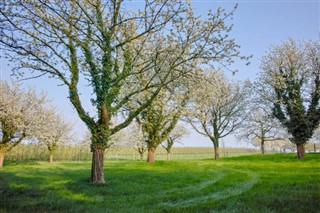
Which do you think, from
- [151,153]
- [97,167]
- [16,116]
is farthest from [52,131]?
[97,167]

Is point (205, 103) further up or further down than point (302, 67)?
further down

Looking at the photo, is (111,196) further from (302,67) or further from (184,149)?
(184,149)

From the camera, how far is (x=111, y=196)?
1127cm

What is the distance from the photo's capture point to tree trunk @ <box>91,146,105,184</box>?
50.3 feet

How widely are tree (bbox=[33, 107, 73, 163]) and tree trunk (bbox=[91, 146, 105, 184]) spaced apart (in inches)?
1014

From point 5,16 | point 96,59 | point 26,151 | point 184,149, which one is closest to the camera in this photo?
point 5,16

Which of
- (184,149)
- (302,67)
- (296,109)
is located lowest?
(184,149)

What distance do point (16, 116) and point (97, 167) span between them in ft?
84.6

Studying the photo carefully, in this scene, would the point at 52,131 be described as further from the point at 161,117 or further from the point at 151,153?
the point at 161,117

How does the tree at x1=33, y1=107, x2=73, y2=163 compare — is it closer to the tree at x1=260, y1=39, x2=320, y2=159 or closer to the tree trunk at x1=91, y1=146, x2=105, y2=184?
the tree trunk at x1=91, y1=146, x2=105, y2=184

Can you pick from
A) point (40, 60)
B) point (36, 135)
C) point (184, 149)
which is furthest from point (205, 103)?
point (184, 149)

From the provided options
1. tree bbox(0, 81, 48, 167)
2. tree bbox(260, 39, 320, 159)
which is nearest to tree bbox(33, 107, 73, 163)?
tree bbox(0, 81, 48, 167)

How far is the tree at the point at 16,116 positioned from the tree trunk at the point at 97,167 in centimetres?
2403

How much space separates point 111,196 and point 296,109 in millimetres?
29708
